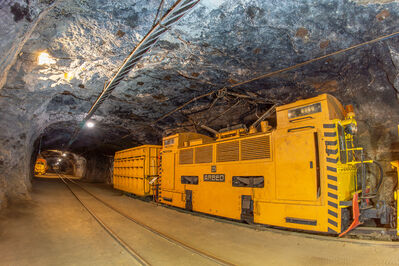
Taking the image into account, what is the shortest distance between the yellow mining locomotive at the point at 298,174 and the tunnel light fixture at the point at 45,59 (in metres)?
5.88

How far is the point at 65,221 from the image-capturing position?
730 centimetres

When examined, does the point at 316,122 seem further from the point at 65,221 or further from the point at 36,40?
the point at 65,221

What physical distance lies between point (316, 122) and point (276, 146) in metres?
1.17

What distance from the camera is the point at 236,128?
8.19m

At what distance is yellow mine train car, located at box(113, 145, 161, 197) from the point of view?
1253cm

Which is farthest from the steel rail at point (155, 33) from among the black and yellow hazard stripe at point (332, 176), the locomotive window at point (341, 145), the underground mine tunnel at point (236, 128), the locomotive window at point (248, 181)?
the locomotive window at point (248, 181)

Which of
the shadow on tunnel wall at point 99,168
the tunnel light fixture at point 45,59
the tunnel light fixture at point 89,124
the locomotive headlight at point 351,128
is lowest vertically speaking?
the shadow on tunnel wall at point 99,168

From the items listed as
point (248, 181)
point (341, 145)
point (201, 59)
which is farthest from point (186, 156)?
point (341, 145)

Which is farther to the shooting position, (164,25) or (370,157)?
(370,157)

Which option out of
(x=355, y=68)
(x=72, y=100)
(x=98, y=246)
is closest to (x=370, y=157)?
(x=355, y=68)

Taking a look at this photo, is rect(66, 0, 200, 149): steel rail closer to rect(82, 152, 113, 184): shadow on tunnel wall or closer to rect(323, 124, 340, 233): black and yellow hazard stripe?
rect(323, 124, 340, 233): black and yellow hazard stripe

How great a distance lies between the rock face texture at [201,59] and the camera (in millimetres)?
5016

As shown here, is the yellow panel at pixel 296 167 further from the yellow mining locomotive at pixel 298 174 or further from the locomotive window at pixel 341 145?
the locomotive window at pixel 341 145

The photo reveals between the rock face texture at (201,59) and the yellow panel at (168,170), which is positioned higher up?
the rock face texture at (201,59)
